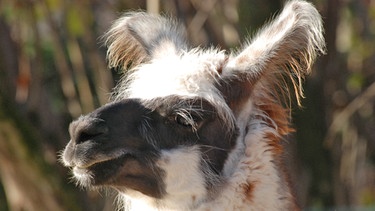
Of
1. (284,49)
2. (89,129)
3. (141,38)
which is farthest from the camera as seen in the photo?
(141,38)

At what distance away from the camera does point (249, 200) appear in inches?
209

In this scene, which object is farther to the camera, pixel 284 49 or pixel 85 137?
pixel 284 49

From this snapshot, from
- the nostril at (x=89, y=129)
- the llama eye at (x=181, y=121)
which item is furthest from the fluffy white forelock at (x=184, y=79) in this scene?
the nostril at (x=89, y=129)

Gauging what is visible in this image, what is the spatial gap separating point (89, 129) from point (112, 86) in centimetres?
573

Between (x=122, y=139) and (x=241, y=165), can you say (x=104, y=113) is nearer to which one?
(x=122, y=139)

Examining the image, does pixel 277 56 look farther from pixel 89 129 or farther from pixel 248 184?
pixel 89 129

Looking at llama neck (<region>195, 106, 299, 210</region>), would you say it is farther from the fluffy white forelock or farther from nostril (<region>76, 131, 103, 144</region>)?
nostril (<region>76, 131, 103, 144</region>)

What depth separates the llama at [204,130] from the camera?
5148 millimetres

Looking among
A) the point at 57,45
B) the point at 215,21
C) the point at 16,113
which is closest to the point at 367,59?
the point at 215,21

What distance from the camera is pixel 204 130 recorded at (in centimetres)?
541

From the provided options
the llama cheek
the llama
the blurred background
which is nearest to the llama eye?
the llama

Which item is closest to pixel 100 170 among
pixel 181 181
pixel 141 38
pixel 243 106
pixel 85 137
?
pixel 85 137

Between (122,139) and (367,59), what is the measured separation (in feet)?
26.8

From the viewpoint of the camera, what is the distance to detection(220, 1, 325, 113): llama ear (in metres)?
5.51
